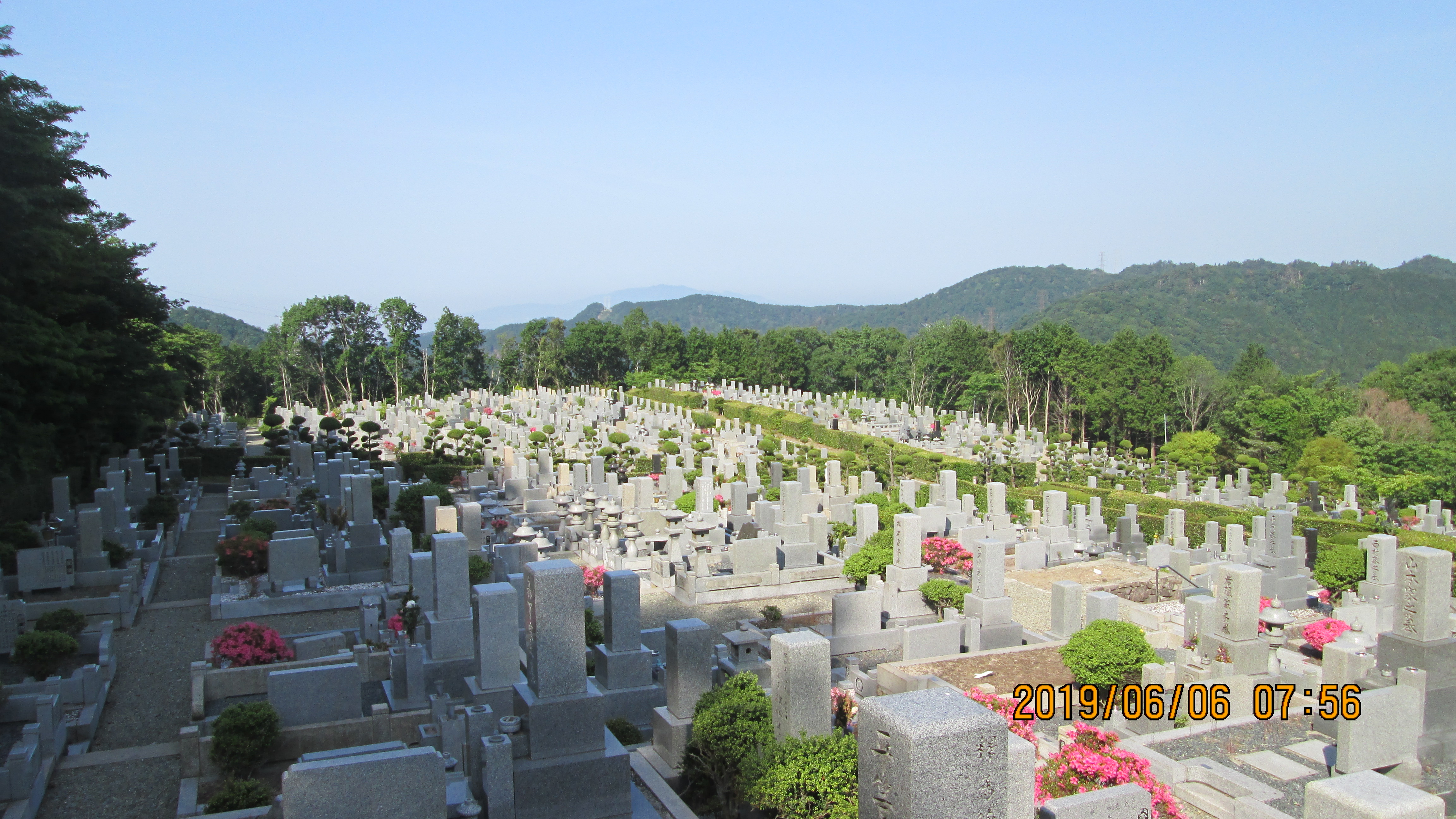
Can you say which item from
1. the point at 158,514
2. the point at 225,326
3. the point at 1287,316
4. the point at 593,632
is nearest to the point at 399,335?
the point at 158,514

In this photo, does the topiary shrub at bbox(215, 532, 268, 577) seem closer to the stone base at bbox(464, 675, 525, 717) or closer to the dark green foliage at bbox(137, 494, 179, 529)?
the dark green foliage at bbox(137, 494, 179, 529)

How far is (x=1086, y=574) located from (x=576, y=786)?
14.7 m

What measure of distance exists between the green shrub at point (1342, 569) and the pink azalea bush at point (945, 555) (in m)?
7.02

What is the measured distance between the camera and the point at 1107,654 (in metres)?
11.2

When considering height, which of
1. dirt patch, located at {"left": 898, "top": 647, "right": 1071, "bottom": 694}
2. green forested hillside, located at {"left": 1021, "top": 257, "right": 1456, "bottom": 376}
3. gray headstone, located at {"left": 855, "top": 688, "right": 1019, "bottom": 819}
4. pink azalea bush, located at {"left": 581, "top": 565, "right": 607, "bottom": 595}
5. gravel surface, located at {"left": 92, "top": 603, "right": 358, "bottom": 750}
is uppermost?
green forested hillside, located at {"left": 1021, "top": 257, "right": 1456, "bottom": 376}

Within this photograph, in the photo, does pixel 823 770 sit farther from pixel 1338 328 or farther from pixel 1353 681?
pixel 1338 328

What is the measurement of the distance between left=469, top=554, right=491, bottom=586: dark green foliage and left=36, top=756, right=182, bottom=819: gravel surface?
19.4 ft

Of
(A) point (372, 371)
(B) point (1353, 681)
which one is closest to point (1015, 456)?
(B) point (1353, 681)

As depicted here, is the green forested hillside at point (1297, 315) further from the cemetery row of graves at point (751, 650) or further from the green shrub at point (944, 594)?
the green shrub at point (944, 594)

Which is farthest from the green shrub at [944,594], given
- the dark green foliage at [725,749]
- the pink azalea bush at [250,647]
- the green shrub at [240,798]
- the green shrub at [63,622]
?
the green shrub at [63,622]

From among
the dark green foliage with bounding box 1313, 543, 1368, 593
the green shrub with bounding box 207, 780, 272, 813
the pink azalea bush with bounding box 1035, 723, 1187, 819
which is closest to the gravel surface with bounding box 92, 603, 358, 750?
the green shrub with bounding box 207, 780, 272, 813

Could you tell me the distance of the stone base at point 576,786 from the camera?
7.64 m

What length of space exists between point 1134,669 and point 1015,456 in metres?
26.8
